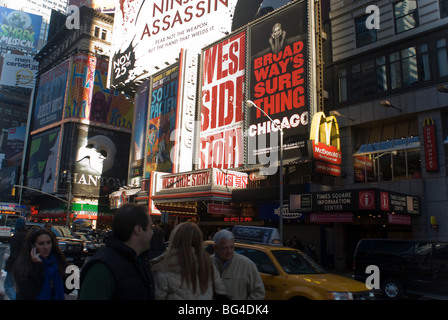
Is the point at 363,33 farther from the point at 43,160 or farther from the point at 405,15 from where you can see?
the point at 43,160

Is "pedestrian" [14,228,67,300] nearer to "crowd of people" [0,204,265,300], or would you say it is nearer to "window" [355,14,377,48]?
"crowd of people" [0,204,265,300]

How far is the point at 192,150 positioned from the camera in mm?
32844

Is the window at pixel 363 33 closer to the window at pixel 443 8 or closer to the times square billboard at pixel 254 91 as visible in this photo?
the times square billboard at pixel 254 91

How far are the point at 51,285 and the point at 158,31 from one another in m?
41.7

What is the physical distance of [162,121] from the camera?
36906 millimetres

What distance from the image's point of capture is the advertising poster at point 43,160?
5962 cm

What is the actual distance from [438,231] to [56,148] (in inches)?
2180

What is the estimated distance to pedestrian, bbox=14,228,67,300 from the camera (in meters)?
4.26

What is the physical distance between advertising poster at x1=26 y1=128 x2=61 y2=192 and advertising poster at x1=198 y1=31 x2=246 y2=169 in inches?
1411

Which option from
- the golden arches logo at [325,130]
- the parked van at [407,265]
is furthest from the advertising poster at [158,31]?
the parked van at [407,265]

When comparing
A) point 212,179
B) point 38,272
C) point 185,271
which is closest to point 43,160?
point 212,179

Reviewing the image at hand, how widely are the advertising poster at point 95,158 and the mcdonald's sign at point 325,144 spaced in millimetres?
44669

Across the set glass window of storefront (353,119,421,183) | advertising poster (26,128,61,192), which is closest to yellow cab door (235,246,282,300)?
glass window of storefront (353,119,421,183)
